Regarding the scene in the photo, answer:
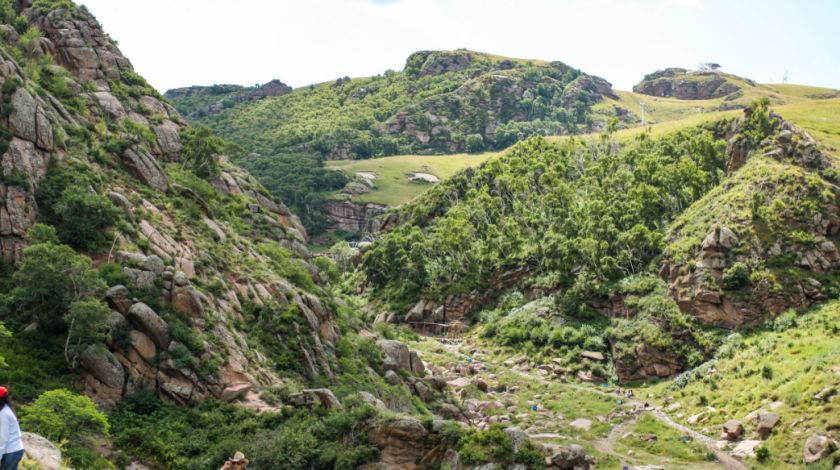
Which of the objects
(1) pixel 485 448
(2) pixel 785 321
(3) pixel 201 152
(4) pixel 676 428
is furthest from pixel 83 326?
(2) pixel 785 321

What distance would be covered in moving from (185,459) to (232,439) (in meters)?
2.41

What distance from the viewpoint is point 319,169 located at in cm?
17288

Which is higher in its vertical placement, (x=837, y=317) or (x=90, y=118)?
(x=90, y=118)

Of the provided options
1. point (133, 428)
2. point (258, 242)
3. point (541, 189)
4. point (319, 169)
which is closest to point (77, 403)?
point (133, 428)

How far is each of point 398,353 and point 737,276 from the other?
32.6m

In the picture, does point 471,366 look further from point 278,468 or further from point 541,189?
point 541,189

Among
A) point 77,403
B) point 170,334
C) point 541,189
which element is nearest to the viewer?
point 77,403


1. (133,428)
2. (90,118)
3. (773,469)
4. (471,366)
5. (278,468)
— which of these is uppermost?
(90,118)

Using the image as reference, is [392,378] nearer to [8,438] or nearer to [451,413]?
[451,413]

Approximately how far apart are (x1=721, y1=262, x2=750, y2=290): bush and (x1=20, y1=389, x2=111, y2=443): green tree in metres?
51.8

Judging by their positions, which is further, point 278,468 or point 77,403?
point 278,468

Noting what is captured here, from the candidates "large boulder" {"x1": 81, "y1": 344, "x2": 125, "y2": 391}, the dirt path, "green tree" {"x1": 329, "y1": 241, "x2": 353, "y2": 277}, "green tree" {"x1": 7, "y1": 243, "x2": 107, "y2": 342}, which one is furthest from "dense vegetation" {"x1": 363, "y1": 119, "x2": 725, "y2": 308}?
"green tree" {"x1": 7, "y1": 243, "x2": 107, "y2": 342}

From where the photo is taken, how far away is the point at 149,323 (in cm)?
3102

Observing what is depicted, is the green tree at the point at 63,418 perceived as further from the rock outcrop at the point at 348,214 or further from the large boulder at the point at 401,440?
the rock outcrop at the point at 348,214
